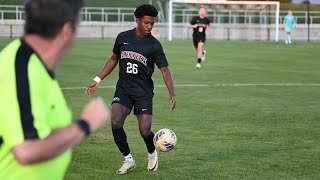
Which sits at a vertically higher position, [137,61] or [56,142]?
[137,61]

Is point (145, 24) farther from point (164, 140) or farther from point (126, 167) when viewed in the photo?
point (126, 167)

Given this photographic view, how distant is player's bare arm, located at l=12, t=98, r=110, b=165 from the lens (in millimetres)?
3598

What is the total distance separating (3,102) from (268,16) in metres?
62.4

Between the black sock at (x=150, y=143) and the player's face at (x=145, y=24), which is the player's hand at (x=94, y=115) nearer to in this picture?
the player's face at (x=145, y=24)

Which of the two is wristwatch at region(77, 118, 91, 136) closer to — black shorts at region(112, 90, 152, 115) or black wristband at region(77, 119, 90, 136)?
black wristband at region(77, 119, 90, 136)

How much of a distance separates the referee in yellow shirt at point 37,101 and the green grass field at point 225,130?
40cm

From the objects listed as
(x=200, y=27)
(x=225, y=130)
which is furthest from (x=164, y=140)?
(x=200, y=27)

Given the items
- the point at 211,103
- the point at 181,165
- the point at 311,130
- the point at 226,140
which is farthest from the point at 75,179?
the point at 211,103

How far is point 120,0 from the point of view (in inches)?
2462

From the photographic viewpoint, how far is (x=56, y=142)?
3.63 m

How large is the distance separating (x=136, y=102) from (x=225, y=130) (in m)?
3.71

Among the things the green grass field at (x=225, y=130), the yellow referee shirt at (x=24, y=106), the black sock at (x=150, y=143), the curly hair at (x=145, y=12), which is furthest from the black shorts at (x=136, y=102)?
the yellow referee shirt at (x=24, y=106)

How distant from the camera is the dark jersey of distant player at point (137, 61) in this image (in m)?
9.77

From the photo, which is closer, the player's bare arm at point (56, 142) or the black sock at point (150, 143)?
the player's bare arm at point (56, 142)
